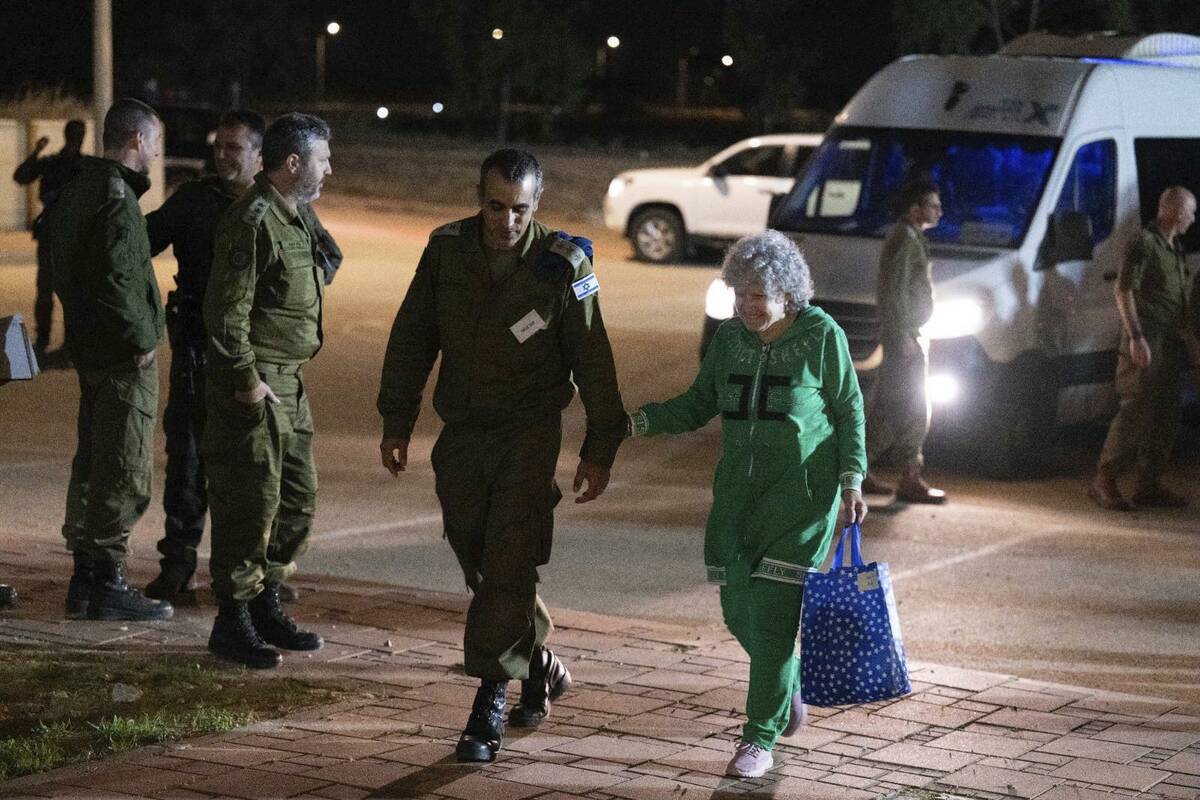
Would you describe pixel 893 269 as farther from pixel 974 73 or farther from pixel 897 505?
pixel 974 73

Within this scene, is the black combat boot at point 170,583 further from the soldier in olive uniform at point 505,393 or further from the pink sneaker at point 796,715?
the pink sneaker at point 796,715

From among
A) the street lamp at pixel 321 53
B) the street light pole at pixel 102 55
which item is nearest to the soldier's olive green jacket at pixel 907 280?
the street light pole at pixel 102 55

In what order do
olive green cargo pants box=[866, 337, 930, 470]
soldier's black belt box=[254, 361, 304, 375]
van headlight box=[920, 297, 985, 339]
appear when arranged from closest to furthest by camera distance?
soldier's black belt box=[254, 361, 304, 375] < olive green cargo pants box=[866, 337, 930, 470] < van headlight box=[920, 297, 985, 339]

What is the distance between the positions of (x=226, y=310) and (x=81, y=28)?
39717 millimetres

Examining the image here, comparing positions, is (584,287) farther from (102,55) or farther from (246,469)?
(102,55)

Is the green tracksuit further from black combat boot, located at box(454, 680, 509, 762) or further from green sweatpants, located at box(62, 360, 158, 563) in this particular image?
green sweatpants, located at box(62, 360, 158, 563)

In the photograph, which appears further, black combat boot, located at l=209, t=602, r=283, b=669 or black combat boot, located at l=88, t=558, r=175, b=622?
black combat boot, located at l=88, t=558, r=175, b=622

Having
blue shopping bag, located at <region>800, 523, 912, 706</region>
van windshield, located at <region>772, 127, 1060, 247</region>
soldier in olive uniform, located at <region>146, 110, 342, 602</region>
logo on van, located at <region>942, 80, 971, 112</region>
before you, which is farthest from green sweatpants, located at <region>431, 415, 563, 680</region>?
logo on van, located at <region>942, 80, 971, 112</region>

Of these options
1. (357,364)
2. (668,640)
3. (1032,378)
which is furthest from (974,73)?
(668,640)

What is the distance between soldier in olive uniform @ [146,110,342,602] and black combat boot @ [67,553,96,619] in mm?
397

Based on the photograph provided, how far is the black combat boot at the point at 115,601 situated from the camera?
7.47m

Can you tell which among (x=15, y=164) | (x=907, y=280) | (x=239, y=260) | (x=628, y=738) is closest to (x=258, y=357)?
A: (x=239, y=260)

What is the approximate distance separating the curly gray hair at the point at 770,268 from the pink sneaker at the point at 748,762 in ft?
4.31

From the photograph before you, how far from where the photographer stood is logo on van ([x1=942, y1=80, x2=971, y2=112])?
12.6 m
